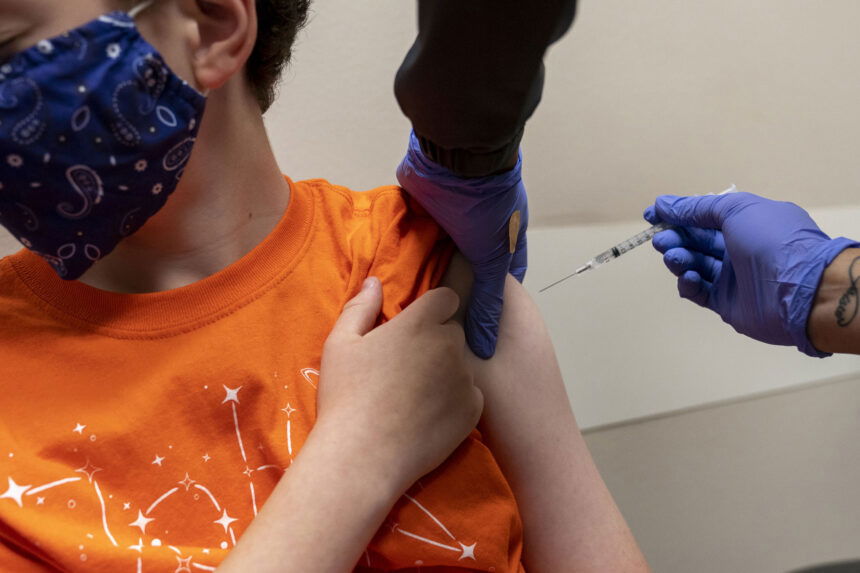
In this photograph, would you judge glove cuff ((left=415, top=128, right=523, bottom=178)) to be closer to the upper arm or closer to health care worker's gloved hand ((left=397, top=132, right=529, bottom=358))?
health care worker's gloved hand ((left=397, top=132, right=529, bottom=358))

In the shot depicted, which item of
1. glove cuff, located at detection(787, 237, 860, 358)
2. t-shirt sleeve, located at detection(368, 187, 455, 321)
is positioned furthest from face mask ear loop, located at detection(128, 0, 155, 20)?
glove cuff, located at detection(787, 237, 860, 358)

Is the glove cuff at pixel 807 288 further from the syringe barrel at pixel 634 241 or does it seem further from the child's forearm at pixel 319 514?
the child's forearm at pixel 319 514

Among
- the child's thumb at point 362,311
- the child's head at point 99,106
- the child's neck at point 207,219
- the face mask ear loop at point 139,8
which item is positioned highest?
the face mask ear loop at point 139,8

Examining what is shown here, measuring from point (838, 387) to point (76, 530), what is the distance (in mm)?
1906

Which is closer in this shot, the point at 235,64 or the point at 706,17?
the point at 235,64

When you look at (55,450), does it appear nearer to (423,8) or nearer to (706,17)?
(423,8)

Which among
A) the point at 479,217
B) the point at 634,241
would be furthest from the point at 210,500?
the point at 634,241

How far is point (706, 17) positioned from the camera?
170cm

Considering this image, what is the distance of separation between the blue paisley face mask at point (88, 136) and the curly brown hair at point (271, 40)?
0.22 metres

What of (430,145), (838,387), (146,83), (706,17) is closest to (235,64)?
(146,83)

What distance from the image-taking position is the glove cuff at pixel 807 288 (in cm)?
111

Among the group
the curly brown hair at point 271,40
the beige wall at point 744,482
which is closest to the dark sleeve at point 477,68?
the curly brown hair at point 271,40

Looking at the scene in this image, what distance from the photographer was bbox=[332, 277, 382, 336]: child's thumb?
91cm

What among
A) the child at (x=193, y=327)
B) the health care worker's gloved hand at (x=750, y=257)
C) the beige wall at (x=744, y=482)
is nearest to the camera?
the child at (x=193, y=327)
